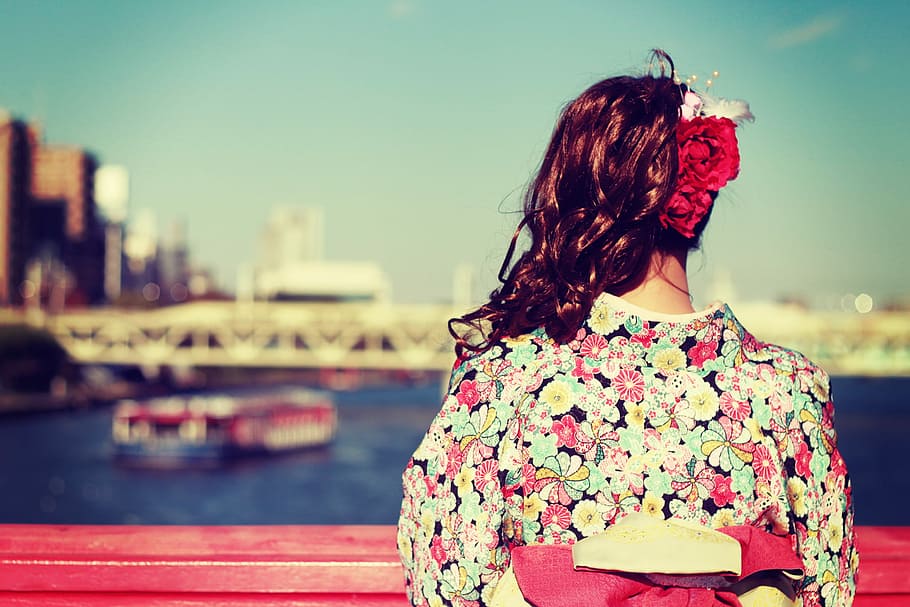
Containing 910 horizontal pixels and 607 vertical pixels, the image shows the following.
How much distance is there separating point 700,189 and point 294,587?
0.79 metres

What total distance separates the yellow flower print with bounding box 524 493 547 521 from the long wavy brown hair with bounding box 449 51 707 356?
16cm

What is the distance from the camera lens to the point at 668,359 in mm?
1085

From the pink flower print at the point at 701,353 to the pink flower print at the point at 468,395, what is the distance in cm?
21

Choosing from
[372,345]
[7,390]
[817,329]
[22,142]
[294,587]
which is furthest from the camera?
[22,142]

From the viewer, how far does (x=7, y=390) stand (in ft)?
124

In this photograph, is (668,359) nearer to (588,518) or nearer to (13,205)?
(588,518)

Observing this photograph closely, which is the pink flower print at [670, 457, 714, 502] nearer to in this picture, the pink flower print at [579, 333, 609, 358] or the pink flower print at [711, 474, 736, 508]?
the pink flower print at [711, 474, 736, 508]

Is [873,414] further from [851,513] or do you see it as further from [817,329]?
[851,513]

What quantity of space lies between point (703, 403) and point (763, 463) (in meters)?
0.08

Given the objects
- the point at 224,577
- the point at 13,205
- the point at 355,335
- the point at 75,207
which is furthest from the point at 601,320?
the point at 75,207

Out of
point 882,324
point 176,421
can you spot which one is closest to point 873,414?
point 882,324

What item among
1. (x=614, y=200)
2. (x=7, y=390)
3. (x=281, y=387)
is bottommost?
(x=281, y=387)

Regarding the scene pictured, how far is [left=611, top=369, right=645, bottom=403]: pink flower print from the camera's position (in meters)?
1.06

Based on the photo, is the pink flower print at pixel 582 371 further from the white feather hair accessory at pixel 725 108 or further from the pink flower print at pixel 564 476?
the white feather hair accessory at pixel 725 108
